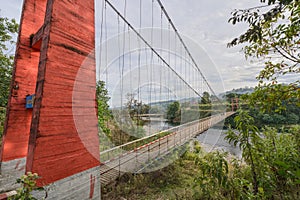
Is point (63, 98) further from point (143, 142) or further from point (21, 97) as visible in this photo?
point (143, 142)

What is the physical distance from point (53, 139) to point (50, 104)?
0.20 m

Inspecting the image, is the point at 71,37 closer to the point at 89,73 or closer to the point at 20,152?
the point at 89,73

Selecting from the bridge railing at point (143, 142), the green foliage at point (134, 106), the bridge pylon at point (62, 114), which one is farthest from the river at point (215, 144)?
the bridge pylon at point (62, 114)

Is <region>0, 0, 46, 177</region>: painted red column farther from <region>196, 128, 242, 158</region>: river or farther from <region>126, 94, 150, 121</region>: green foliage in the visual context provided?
<region>196, 128, 242, 158</region>: river

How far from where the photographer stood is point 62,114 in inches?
33.5

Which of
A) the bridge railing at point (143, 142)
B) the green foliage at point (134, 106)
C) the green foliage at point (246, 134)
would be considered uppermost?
the green foliage at point (134, 106)

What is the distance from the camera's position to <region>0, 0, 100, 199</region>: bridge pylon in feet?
2.51

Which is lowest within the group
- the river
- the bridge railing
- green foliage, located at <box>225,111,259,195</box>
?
the river

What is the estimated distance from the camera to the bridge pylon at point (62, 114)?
766 millimetres

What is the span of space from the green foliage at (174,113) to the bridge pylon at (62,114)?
24.6 feet

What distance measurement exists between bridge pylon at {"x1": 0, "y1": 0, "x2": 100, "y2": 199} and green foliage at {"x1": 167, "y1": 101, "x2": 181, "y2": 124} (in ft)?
24.6

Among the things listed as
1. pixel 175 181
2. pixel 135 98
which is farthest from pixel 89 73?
pixel 135 98

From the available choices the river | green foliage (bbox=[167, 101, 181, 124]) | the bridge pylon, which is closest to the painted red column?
the bridge pylon

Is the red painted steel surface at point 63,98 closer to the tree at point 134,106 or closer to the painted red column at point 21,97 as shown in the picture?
the painted red column at point 21,97
